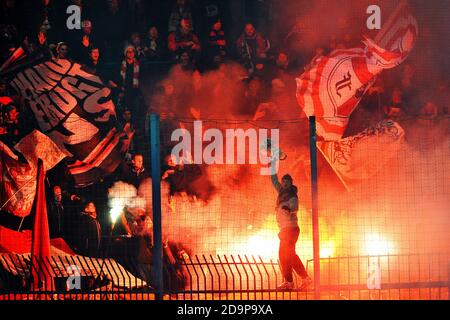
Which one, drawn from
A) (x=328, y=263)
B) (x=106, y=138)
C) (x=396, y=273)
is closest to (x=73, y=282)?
(x=106, y=138)

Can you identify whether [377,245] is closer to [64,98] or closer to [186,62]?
[186,62]

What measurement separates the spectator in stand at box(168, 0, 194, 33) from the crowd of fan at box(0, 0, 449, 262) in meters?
0.02

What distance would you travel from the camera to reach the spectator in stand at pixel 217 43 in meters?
14.3

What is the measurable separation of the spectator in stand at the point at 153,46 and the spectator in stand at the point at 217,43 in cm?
85

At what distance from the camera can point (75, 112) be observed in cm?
1452

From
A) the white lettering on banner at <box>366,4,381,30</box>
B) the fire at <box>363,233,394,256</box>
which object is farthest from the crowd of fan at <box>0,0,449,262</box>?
the fire at <box>363,233,394,256</box>

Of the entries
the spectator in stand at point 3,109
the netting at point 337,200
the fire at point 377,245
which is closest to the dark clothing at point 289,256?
the netting at point 337,200

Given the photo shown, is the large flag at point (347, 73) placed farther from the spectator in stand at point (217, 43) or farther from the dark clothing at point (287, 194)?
the dark clothing at point (287, 194)

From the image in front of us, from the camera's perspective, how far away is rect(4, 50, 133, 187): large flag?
14.4 meters

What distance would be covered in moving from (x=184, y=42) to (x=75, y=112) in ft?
7.44

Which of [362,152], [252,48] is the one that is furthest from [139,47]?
[362,152]

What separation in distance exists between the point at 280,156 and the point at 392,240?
7.74ft

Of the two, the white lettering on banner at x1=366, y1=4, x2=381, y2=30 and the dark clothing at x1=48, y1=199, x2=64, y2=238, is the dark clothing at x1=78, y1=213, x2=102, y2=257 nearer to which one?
the dark clothing at x1=48, y1=199, x2=64, y2=238

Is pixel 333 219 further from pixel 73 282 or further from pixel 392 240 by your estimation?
pixel 73 282
